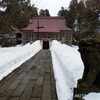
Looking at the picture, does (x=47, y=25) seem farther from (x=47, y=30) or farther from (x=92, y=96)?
(x=92, y=96)

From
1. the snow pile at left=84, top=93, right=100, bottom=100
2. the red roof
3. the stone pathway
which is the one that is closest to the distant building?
the red roof

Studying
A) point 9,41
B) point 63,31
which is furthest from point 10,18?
point 63,31

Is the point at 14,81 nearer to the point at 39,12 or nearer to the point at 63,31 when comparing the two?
the point at 63,31

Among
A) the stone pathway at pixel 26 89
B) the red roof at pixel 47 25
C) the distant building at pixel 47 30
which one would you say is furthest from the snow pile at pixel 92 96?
the red roof at pixel 47 25

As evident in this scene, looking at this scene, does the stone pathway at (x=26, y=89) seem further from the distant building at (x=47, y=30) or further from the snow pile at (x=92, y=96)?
the distant building at (x=47, y=30)

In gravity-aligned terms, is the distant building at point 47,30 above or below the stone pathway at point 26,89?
below

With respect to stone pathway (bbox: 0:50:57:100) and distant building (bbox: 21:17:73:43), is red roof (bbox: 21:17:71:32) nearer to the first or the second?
distant building (bbox: 21:17:73:43)

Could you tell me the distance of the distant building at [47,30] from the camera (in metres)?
58.4

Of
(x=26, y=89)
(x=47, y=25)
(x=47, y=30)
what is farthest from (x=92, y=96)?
(x=47, y=25)

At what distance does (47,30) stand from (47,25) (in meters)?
3.91

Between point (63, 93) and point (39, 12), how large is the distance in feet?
377

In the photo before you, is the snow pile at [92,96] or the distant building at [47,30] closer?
the snow pile at [92,96]

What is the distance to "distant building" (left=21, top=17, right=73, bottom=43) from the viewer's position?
58406 mm

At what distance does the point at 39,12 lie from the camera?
389 ft
